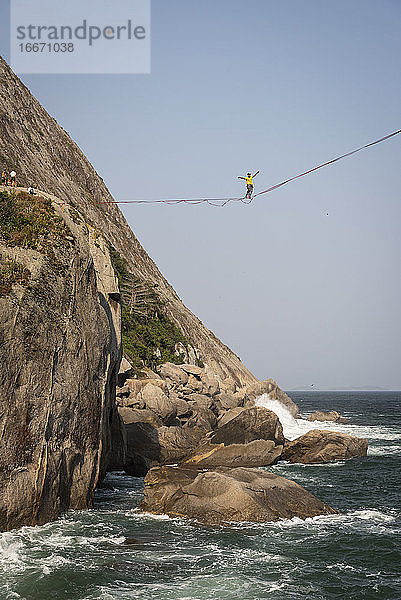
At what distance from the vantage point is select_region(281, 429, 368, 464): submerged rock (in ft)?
118

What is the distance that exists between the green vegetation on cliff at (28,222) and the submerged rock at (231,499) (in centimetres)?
1089

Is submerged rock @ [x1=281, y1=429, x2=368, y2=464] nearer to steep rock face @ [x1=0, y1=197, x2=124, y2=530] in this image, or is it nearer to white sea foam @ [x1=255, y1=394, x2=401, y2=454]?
white sea foam @ [x1=255, y1=394, x2=401, y2=454]

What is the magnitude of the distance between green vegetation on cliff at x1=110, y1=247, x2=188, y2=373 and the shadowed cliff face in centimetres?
412

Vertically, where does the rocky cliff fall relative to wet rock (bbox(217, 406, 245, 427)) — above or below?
above

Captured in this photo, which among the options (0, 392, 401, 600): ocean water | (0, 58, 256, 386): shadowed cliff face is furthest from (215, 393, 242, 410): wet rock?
(0, 392, 401, 600): ocean water

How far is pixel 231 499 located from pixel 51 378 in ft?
26.3

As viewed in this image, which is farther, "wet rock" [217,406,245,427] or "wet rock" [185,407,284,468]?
"wet rock" [217,406,245,427]

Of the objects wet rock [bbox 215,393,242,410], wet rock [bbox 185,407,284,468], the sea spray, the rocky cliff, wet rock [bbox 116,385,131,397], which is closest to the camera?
the rocky cliff

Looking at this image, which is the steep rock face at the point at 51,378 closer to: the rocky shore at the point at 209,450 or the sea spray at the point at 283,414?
the rocky shore at the point at 209,450

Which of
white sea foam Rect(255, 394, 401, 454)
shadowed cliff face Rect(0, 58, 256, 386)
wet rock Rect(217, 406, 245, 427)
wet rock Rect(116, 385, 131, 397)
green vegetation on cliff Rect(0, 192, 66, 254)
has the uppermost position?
shadowed cliff face Rect(0, 58, 256, 386)

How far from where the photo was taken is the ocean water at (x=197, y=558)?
15.1 m

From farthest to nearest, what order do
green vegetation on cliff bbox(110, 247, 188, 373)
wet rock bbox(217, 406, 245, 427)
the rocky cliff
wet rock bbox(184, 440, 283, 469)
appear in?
green vegetation on cliff bbox(110, 247, 188, 373)
wet rock bbox(217, 406, 245, 427)
wet rock bbox(184, 440, 283, 469)
the rocky cliff

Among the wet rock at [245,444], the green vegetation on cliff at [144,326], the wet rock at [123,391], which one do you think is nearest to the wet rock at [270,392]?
the green vegetation on cliff at [144,326]

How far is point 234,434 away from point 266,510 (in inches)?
555
